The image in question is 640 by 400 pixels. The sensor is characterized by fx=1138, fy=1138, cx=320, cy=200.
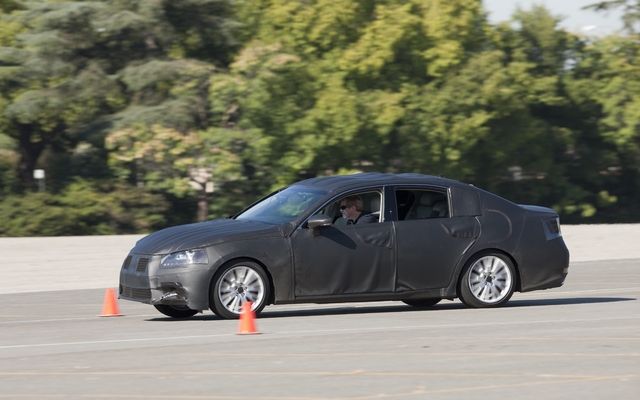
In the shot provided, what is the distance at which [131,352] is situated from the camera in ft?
31.7

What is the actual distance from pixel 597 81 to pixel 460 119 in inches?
393

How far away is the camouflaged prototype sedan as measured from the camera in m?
11.8

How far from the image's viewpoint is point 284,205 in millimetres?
A: 12805

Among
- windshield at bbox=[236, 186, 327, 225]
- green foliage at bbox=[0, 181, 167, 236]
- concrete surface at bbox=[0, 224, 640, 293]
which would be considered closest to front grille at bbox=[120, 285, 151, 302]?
windshield at bbox=[236, 186, 327, 225]

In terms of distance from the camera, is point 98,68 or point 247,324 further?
point 98,68

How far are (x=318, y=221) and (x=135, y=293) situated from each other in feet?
6.86

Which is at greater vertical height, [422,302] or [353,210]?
[353,210]

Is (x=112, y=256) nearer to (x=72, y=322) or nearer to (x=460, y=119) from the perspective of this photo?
(x=72, y=322)

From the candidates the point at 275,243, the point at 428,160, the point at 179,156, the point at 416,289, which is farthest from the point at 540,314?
the point at 428,160

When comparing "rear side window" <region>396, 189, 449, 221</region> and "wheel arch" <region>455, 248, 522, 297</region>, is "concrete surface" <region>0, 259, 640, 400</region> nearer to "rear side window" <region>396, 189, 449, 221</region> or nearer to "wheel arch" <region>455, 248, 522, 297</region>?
"wheel arch" <region>455, 248, 522, 297</region>

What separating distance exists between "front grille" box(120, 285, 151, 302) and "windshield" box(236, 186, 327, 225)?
61.3 inches

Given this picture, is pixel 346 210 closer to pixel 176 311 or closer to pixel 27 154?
pixel 176 311

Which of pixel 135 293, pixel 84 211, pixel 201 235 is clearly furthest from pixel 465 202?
pixel 84 211

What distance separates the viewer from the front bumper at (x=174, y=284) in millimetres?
11688
